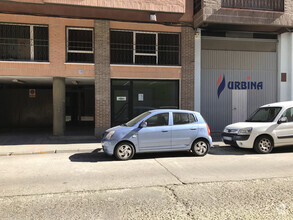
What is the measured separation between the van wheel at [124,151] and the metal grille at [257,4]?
838 centimetres

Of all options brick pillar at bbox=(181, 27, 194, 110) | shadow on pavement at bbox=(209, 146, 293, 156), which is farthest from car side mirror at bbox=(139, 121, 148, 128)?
brick pillar at bbox=(181, 27, 194, 110)

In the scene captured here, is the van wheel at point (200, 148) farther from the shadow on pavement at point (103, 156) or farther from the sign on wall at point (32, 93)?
the sign on wall at point (32, 93)

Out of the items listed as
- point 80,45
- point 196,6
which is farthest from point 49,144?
point 196,6

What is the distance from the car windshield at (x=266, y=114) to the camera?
350 inches

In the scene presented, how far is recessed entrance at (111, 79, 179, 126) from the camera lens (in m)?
12.2

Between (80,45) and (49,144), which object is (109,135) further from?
(80,45)

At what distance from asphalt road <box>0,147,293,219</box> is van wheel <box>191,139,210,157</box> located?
0.37m

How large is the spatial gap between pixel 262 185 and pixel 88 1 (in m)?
8.97

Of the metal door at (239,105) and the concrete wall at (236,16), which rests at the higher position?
the concrete wall at (236,16)

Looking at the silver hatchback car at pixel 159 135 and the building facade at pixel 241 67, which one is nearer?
the silver hatchback car at pixel 159 135

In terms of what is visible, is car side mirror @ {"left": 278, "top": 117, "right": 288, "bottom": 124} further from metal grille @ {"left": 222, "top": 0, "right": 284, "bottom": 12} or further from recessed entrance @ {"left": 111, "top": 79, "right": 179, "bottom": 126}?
metal grille @ {"left": 222, "top": 0, "right": 284, "bottom": 12}

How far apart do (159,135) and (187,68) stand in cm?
599

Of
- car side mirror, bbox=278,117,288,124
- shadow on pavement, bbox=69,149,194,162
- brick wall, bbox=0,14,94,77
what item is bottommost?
shadow on pavement, bbox=69,149,194,162

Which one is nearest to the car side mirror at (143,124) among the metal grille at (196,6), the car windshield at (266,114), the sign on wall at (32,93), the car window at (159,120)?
the car window at (159,120)
